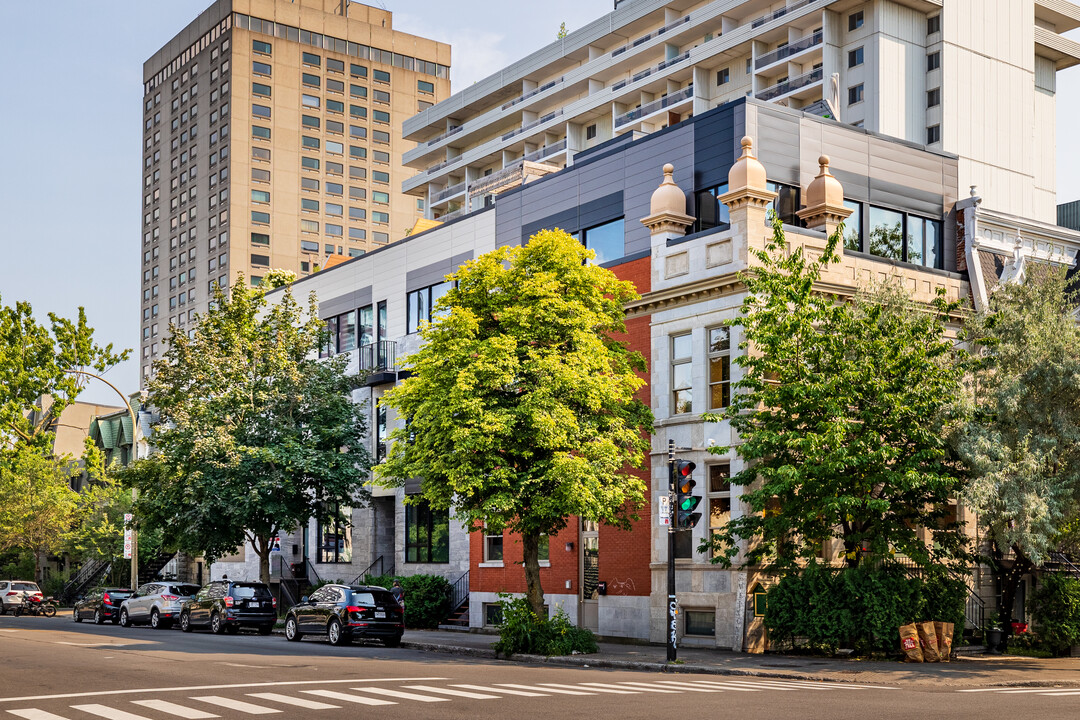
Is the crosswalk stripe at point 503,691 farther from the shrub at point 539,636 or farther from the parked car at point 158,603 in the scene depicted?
the parked car at point 158,603

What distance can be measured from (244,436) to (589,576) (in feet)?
42.3

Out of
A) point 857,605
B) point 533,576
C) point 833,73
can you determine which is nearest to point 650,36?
point 833,73

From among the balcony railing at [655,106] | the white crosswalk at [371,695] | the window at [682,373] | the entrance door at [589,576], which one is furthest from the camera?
the balcony railing at [655,106]

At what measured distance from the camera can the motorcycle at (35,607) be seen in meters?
54.0

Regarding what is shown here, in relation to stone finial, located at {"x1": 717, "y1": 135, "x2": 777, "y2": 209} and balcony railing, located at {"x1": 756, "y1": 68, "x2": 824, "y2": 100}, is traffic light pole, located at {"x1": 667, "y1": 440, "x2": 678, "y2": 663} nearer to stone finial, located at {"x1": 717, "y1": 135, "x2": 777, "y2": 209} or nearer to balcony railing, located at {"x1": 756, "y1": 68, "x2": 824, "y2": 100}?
stone finial, located at {"x1": 717, "y1": 135, "x2": 777, "y2": 209}

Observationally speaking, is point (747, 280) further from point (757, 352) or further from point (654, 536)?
point (654, 536)

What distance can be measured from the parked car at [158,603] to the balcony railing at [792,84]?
4031 cm

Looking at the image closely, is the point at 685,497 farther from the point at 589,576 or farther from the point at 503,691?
the point at 589,576

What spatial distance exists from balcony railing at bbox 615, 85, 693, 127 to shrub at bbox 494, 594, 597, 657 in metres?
48.3

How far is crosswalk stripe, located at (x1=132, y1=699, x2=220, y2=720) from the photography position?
14352mm

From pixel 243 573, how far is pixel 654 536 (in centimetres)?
2724

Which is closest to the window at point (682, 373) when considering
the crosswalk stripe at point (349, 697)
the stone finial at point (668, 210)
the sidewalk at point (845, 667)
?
the stone finial at point (668, 210)

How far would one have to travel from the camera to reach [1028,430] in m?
23.2

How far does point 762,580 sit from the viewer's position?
88.4ft
